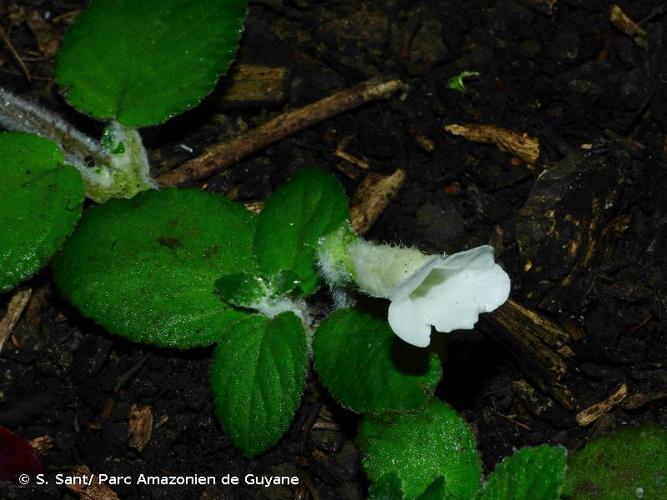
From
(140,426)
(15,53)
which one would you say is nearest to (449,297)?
(140,426)

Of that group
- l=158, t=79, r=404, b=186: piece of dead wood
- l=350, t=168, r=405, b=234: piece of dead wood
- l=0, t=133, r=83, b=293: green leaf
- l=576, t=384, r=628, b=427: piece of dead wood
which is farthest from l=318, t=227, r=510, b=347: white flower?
l=0, t=133, r=83, b=293: green leaf

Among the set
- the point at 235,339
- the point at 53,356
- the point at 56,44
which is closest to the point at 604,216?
the point at 235,339

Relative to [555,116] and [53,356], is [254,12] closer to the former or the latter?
[555,116]

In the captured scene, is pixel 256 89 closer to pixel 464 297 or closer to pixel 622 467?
pixel 464 297

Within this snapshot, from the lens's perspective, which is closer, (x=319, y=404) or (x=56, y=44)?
(x=319, y=404)

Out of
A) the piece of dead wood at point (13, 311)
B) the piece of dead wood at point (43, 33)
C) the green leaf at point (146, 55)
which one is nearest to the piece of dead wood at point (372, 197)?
the green leaf at point (146, 55)

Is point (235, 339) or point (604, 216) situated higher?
point (604, 216)
